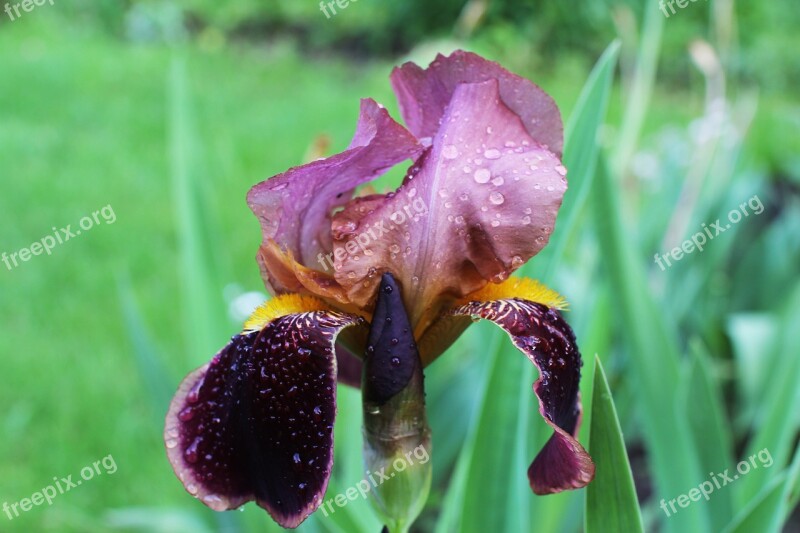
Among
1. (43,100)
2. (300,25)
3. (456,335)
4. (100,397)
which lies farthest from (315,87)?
(456,335)

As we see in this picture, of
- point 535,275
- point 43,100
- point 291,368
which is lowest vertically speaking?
point 535,275

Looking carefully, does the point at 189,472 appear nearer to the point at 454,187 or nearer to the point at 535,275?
the point at 454,187

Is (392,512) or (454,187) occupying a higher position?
(454,187)

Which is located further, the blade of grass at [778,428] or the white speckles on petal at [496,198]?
the blade of grass at [778,428]

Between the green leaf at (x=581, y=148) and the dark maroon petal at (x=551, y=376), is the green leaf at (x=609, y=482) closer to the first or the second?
the dark maroon petal at (x=551, y=376)

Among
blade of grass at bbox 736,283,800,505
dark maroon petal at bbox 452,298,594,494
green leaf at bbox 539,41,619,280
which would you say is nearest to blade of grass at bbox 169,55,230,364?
green leaf at bbox 539,41,619,280

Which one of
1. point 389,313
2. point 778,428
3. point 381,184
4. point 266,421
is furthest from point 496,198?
point 778,428

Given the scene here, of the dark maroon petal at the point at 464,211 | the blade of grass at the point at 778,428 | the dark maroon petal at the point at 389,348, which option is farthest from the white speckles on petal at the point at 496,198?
the blade of grass at the point at 778,428

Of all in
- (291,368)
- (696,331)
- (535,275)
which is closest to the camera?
(291,368)
